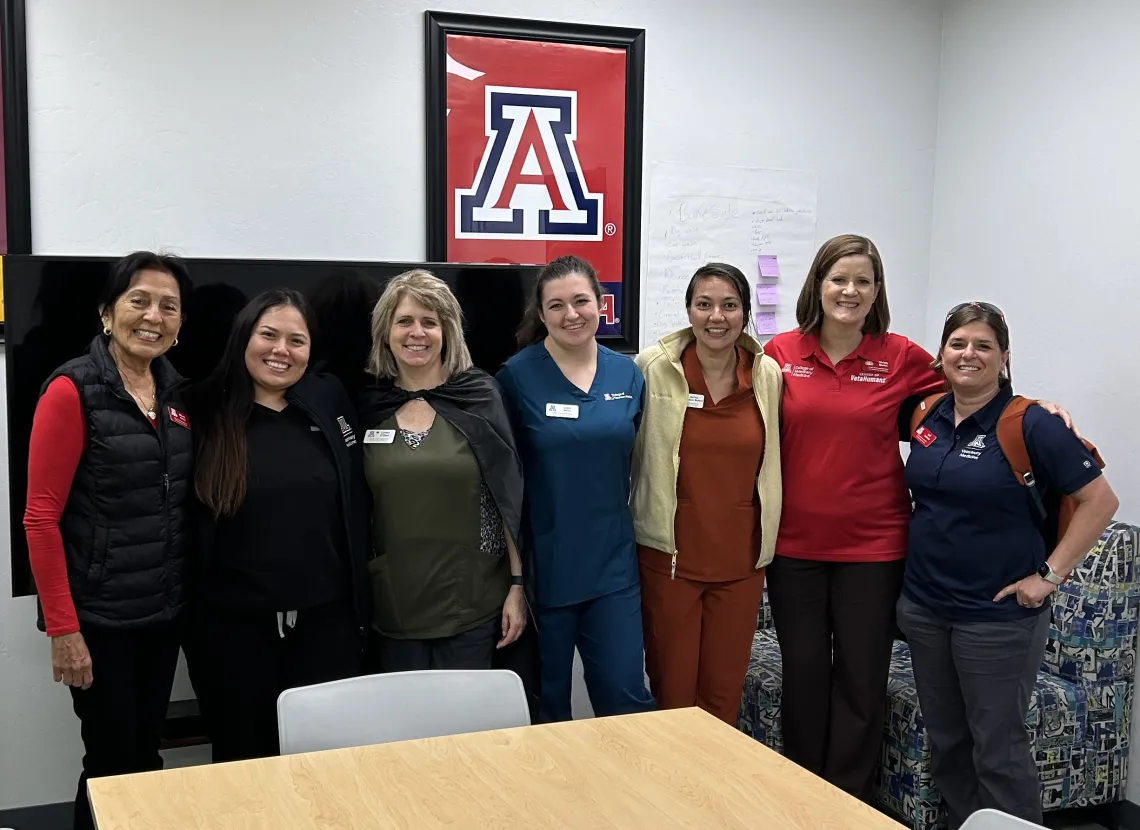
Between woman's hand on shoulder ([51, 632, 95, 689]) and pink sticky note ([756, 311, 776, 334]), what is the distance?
2807mm

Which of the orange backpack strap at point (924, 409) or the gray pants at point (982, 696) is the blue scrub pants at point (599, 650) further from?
the orange backpack strap at point (924, 409)

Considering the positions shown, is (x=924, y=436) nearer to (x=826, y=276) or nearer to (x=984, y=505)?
(x=984, y=505)

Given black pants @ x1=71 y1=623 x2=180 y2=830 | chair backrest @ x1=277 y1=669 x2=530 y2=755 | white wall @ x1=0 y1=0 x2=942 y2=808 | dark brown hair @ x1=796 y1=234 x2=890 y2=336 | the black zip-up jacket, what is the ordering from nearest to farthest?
1. chair backrest @ x1=277 y1=669 x2=530 y2=755
2. black pants @ x1=71 y1=623 x2=180 y2=830
3. the black zip-up jacket
4. dark brown hair @ x1=796 y1=234 x2=890 y2=336
5. white wall @ x1=0 y1=0 x2=942 y2=808

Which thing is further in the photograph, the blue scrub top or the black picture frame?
the black picture frame

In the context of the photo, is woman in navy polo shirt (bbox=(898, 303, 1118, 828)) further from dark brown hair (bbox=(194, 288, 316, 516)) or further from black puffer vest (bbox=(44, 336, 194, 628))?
black puffer vest (bbox=(44, 336, 194, 628))

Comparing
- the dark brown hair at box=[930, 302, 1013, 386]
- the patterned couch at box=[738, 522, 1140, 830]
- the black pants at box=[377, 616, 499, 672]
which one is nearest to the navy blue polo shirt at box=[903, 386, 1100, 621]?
the dark brown hair at box=[930, 302, 1013, 386]

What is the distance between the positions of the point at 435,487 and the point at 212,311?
0.83 metres

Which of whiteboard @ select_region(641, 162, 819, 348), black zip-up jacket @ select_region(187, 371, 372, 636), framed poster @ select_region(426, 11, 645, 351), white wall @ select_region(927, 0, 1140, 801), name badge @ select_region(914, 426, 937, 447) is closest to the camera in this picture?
black zip-up jacket @ select_region(187, 371, 372, 636)

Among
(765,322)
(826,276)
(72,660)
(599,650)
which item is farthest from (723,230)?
(72,660)

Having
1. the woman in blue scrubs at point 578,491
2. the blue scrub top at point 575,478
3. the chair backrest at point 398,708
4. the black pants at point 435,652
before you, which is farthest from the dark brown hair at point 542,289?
the chair backrest at point 398,708

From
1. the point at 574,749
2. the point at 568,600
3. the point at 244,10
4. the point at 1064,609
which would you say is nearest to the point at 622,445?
the point at 568,600

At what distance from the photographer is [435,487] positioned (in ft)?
8.75

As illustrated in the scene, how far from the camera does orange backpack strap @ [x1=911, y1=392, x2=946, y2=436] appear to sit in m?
→ 2.88

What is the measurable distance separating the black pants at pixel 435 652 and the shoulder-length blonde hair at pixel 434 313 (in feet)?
2.41
